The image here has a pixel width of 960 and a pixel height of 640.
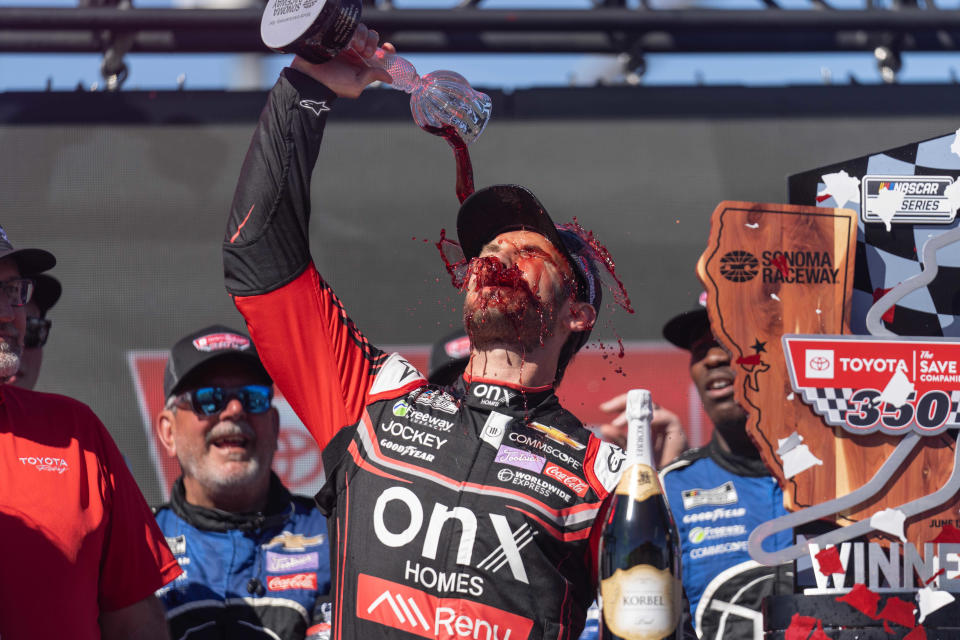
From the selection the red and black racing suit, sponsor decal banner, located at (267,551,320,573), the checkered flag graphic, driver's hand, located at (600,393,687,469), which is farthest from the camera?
driver's hand, located at (600,393,687,469)

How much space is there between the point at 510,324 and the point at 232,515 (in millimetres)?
1484

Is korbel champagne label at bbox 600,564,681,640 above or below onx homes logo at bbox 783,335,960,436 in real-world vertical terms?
below

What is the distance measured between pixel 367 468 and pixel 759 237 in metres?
1.02

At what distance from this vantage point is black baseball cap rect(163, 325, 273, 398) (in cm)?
326

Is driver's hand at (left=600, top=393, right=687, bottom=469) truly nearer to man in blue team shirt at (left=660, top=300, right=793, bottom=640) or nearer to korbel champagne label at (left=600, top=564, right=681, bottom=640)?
man in blue team shirt at (left=660, top=300, right=793, bottom=640)

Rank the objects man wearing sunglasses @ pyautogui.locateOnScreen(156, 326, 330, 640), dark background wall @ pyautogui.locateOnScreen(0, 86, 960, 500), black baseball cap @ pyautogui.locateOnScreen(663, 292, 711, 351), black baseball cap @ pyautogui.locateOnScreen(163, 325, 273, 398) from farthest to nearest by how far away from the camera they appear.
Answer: dark background wall @ pyautogui.locateOnScreen(0, 86, 960, 500) → black baseball cap @ pyautogui.locateOnScreen(663, 292, 711, 351) → black baseball cap @ pyautogui.locateOnScreen(163, 325, 273, 398) → man wearing sunglasses @ pyautogui.locateOnScreen(156, 326, 330, 640)

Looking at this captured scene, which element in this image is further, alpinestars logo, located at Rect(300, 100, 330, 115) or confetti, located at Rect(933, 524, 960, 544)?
confetti, located at Rect(933, 524, 960, 544)

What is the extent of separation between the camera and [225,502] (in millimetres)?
3266

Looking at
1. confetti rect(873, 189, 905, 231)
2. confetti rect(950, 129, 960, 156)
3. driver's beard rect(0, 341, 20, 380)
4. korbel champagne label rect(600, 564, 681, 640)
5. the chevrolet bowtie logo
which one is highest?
confetti rect(950, 129, 960, 156)

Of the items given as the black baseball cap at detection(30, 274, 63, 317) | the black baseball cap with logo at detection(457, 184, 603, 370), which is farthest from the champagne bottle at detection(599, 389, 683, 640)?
the black baseball cap at detection(30, 274, 63, 317)

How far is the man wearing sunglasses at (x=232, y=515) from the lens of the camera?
298cm

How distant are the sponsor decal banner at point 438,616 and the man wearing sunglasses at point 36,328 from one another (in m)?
2.01

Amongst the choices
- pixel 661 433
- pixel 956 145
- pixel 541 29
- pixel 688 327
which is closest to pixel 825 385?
pixel 956 145

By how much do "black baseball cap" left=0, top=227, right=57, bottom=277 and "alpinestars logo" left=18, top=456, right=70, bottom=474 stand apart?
484 mm
